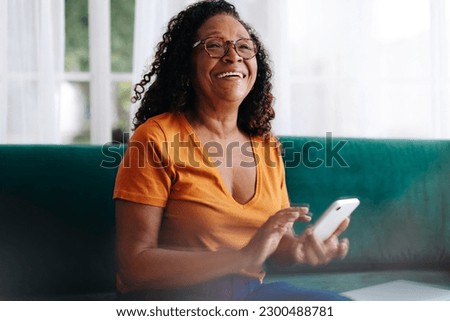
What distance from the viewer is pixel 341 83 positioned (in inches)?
68.1

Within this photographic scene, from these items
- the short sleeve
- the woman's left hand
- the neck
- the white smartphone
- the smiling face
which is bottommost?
the woman's left hand

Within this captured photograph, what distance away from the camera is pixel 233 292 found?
0.96m

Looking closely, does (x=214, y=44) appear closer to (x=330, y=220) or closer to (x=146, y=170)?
(x=146, y=170)

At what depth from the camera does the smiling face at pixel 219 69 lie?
0.99m

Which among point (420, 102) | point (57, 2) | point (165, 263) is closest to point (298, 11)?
point (420, 102)

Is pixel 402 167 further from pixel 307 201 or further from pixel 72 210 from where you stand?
pixel 72 210

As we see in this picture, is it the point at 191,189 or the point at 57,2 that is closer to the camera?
the point at 191,189

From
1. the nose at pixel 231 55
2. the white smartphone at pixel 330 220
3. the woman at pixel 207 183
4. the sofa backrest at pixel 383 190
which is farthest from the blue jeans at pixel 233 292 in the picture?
the nose at pixel 231 55

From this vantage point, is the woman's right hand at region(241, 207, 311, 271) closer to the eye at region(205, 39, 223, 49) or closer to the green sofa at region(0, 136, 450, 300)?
the green sofa at region(0, 136, 450, 300)

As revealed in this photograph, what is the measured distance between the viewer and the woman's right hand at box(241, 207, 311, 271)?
888mm

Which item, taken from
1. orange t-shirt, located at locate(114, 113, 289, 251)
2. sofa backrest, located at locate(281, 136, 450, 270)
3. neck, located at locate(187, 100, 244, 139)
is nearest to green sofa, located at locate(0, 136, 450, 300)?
sofa backrest, located at locate(281, 136, 450, 270)

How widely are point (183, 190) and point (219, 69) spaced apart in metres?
0.23

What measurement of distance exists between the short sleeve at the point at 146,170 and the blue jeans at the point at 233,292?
0.17 m

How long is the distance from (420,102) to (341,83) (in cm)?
27
